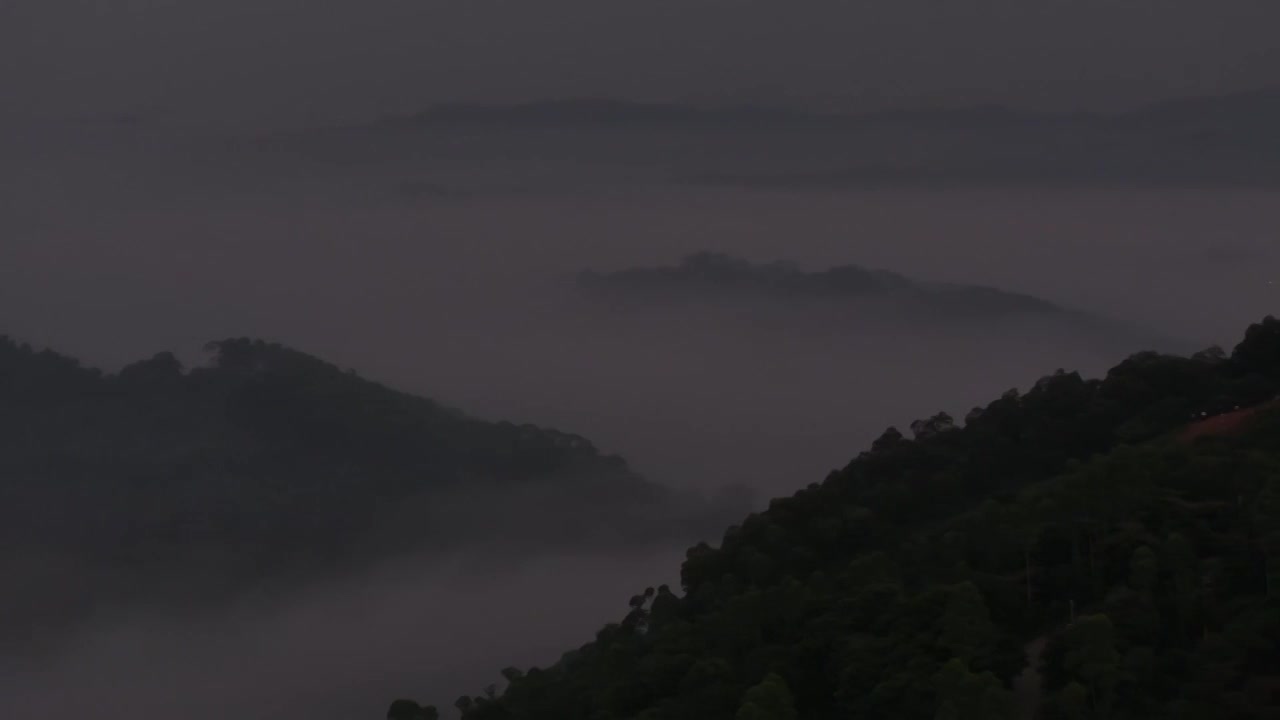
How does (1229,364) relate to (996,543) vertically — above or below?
above

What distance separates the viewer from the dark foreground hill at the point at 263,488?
93.6m

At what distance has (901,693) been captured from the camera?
23938 mm

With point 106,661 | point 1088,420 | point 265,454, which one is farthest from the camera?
point 265,454

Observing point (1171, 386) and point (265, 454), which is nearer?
point (1171, 386)

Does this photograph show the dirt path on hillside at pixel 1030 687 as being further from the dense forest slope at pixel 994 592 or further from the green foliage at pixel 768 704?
the green foliage at pixel 768 704

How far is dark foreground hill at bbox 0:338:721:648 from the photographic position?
9356 centimetres

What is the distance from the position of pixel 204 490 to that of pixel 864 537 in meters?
79.1

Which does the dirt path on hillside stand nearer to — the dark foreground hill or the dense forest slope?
the dense forest slope

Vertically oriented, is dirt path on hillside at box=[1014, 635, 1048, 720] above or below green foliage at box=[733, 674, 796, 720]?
below

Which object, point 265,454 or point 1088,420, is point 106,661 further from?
point 1088,420

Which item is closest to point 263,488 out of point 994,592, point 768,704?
point 994,592

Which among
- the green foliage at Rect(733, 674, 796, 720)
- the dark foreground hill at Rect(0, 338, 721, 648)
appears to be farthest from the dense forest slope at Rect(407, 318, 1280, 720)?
the dark foreground hill at Rect(0, 338, 721, 648)

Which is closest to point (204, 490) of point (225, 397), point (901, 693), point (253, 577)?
point (225, 397)

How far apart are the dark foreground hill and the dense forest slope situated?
51229mm
